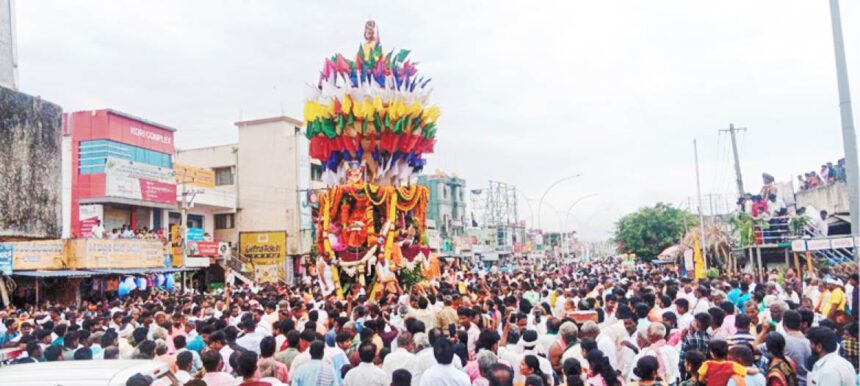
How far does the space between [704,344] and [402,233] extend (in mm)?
14416

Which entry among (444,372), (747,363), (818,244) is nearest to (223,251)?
(818,244)

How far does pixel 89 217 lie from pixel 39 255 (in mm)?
6800

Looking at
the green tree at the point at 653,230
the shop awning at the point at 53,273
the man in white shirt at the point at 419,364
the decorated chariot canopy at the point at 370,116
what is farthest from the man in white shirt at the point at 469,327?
the green tree at the point at 653,230

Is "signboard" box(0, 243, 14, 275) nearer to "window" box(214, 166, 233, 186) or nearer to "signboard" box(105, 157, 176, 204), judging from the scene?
"signboard" box(105, 157, 176, 204)

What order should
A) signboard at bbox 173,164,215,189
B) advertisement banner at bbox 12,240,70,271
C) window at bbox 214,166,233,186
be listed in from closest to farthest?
advertisement banner at bbox 12,240,70,271 → signboard at bbox 173,164,215,189 → window at bbox 214,166,233,186

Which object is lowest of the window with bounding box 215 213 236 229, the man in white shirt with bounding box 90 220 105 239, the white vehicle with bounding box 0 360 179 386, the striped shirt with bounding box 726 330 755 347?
the striped shirt with bounding box 726 330 755 347

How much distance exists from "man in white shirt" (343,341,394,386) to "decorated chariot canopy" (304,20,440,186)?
1517 cm

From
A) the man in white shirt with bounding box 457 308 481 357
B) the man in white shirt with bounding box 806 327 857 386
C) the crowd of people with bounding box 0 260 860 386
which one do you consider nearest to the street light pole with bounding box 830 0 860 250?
the crowd of people with bounding box 0 260 860 386

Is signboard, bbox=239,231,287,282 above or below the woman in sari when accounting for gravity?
above

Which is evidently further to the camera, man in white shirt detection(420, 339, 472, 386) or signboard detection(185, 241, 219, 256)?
signboard detection(185, 241, 219, 256)

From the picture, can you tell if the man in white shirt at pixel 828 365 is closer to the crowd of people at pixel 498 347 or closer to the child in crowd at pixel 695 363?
the crowd of people at pixel 498 347

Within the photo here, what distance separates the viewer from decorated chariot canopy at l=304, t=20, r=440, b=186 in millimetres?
21203

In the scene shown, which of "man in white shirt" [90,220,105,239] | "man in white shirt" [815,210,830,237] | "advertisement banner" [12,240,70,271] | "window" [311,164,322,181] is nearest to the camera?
"advertisement banner" [12,240,70,271]

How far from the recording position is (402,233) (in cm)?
2138
